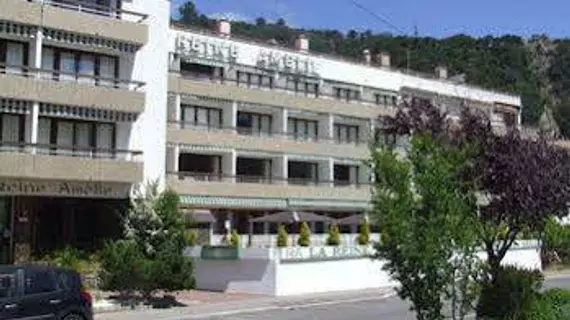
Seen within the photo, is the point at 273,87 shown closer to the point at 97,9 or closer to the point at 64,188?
the point at 97,9

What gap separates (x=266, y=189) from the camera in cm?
5747

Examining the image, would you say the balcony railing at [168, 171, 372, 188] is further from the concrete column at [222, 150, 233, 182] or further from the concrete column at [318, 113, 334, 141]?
the concrete column at [318, 113, 334, 141]

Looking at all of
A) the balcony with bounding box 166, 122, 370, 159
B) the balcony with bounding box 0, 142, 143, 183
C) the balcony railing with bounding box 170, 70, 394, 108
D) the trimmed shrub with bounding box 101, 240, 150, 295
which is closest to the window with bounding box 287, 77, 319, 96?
the balcony railing with bounding box 170, 70, 394, 108

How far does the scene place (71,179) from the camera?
4166 cm

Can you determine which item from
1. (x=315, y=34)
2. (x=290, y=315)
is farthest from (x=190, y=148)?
(x=315, y=34)

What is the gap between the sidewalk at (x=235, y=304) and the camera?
2931 cm

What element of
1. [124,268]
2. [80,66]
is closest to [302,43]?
[80,66]

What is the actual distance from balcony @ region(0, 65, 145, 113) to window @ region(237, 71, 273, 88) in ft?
46.9

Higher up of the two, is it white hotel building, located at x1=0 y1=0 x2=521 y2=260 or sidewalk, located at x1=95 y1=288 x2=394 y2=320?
white hotel building, located at x1=0 y1=0 x2=521 y2=260

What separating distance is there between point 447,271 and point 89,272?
79.7ft

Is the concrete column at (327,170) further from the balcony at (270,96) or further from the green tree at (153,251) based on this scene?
the green tree at (153,251)

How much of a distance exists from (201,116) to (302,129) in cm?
942

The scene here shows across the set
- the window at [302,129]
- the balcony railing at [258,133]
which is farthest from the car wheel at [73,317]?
the window at [302,129]

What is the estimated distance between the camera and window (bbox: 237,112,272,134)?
193 feet
